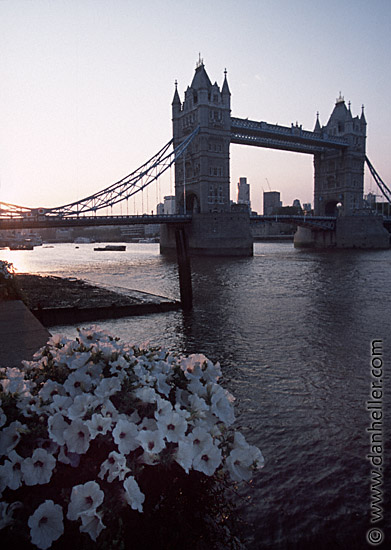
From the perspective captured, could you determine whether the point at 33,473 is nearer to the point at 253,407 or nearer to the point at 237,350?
the point at 253,407

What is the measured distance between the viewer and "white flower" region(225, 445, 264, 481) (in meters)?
1.96

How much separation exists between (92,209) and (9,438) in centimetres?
5018

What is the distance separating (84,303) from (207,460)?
11925mm

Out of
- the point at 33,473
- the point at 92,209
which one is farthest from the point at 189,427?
the point at 92,209

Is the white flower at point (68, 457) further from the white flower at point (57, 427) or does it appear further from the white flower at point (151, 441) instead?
the white flower at point (151, 441)

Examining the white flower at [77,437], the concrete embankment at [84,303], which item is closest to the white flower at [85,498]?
the white flower at [77,437]

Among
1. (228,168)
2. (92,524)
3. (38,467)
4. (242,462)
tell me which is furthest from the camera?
(228,168)

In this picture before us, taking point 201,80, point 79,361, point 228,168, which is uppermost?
point 201,80

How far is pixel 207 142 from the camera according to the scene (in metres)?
56.2

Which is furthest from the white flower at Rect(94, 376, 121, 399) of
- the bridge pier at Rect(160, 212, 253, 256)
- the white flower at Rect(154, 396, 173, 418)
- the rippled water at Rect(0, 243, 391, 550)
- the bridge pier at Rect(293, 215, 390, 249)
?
the bridge pier at Rect(293, 215, 390, 249)

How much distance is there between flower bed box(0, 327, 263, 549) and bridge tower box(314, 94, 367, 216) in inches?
2899

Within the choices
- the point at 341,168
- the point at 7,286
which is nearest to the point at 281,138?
the point at 341,168

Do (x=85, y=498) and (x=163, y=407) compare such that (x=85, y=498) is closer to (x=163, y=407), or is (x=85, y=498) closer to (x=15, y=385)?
(x=163, y=407)

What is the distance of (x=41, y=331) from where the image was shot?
5.99 metres
